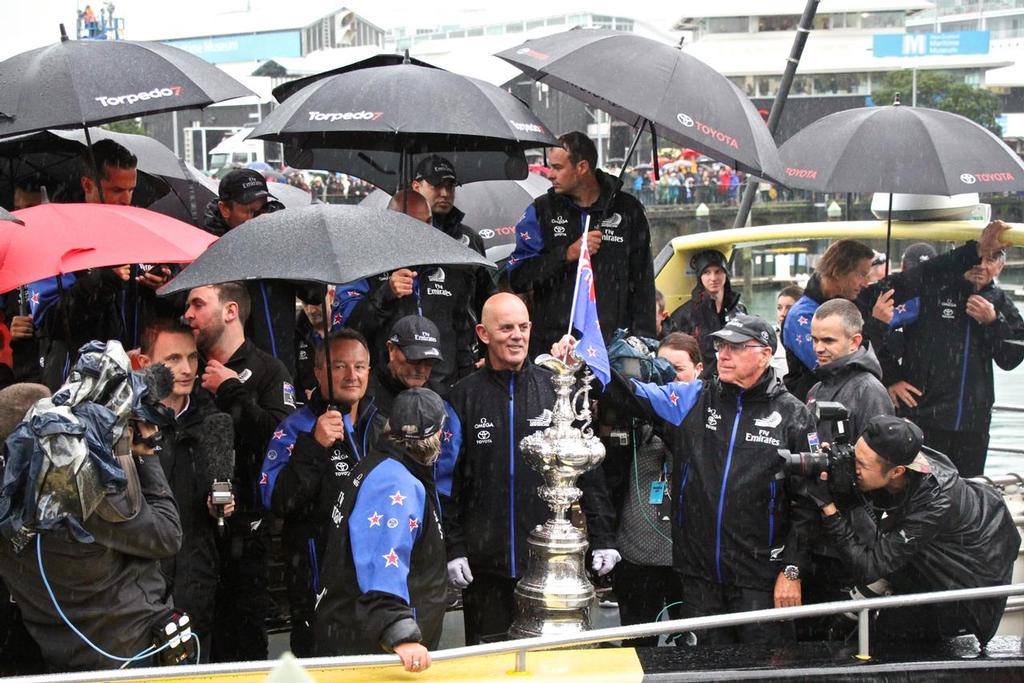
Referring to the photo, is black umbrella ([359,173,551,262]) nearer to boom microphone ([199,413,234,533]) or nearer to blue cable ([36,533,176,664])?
boom microphone ([199,413,234,533])

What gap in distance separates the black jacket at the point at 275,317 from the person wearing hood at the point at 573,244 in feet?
3.57

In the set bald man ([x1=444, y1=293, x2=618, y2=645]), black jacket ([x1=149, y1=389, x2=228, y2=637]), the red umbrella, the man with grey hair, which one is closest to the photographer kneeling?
the man with grey hair

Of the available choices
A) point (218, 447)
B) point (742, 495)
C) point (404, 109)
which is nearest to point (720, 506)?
point (742, 495)

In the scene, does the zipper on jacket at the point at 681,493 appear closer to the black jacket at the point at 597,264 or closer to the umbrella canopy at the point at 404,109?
the black jacket at the point at 597,264

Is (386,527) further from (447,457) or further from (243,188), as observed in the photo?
(243,188)

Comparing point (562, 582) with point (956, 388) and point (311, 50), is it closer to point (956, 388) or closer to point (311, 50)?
point (956, 388)

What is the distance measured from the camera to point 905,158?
7.37m

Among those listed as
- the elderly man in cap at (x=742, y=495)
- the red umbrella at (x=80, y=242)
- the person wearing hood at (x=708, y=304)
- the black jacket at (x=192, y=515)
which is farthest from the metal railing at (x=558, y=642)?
the person wearing hood at (x=708, y=304)

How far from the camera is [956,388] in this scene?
7.75 meters

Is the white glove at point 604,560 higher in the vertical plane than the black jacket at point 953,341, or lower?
lower

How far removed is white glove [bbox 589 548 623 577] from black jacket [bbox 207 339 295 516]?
142 centimetres

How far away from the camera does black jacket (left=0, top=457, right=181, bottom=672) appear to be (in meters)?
4.32

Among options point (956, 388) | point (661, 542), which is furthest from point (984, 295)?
point (661, 542)

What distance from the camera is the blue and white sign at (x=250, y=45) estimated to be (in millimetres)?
91625
